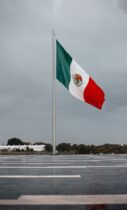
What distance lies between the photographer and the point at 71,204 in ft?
18.0

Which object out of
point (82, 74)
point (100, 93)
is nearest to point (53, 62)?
point (82, 74)

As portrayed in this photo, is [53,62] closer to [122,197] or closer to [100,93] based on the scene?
[100,93]

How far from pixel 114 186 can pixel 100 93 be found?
40.2 feet

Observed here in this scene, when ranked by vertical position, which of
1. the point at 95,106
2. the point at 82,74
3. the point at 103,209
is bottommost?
the point at 103,209

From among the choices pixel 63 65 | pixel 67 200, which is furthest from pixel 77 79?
pixel 67 200

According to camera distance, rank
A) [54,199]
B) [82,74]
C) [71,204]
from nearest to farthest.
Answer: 1. [71,204]
2. [54,199]
3. [82,74]

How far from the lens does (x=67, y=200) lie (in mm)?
5824

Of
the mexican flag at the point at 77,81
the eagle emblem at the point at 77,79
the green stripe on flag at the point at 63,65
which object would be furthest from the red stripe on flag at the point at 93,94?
the green stripe on flag at the point at 63,65

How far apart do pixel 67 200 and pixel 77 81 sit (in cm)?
1461

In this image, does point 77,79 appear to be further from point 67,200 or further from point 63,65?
point 67,200

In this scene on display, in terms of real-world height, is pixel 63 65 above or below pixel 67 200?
above

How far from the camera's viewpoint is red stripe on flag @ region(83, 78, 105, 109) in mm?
19280

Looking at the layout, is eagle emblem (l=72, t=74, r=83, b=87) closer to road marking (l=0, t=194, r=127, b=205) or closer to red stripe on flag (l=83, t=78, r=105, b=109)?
red stripe on flag (l=83, t=78, r=105, b=109)

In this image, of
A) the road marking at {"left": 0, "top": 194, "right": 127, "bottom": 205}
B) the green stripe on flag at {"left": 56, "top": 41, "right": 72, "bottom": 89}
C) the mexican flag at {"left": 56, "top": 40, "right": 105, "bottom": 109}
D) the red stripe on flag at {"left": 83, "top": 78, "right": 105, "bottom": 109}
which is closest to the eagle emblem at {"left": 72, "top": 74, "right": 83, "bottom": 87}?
the mexican flag at {"left": 56, "top": 40, "right": 105, "bottom": 109}
